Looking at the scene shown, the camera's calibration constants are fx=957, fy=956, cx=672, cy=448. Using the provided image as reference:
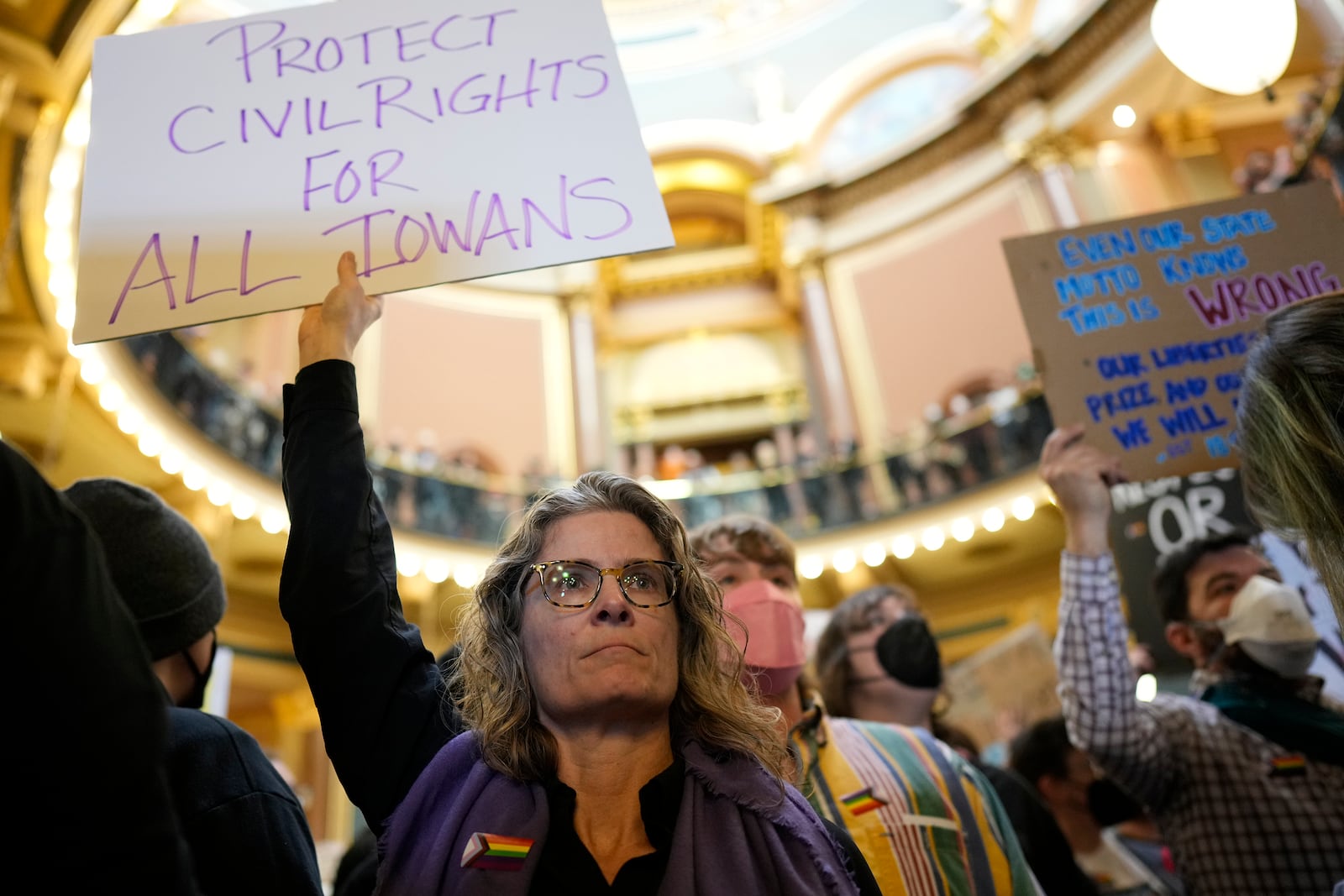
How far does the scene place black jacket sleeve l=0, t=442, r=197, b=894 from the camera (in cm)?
76

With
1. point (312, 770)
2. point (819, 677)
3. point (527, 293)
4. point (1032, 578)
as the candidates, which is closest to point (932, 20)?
point (527, 293)

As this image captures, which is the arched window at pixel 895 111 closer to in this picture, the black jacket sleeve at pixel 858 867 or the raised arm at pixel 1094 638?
the raised arm at pixel 1094 638

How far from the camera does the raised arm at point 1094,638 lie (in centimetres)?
199

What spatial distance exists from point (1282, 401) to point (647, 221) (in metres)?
1.02

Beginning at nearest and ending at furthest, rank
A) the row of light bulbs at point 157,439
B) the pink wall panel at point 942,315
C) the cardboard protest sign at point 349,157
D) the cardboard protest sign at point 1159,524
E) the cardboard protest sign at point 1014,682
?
the cardboard protest sign at point 349,157
the cardboard protest sign at point 1159,524
the cardboard protest sign at point 1014,682
the row of light bulbs at point 157,439
the pink wall panel at point 942,315

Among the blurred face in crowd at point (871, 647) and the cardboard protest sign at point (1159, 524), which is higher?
the cardboard protest sign at point (1159, 524)

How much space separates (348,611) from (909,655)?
1491 millimetres

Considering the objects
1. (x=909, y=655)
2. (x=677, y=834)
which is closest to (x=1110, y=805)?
(x=909, y=655)

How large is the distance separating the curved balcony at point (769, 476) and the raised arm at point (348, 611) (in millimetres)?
7926

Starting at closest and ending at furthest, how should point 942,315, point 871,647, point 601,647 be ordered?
point 601,647 → point 871,647 → point 942,315

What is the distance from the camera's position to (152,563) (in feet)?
4.86

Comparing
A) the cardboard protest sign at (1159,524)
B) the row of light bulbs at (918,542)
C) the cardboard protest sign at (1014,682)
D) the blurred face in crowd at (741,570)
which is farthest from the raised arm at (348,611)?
the row of light bulbs at (918,542)

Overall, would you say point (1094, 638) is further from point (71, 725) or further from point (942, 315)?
point (942, 315)

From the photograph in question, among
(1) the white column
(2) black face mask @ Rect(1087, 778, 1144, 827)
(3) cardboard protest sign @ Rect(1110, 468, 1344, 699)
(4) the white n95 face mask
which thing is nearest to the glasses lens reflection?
(4) the white n95 face mask
